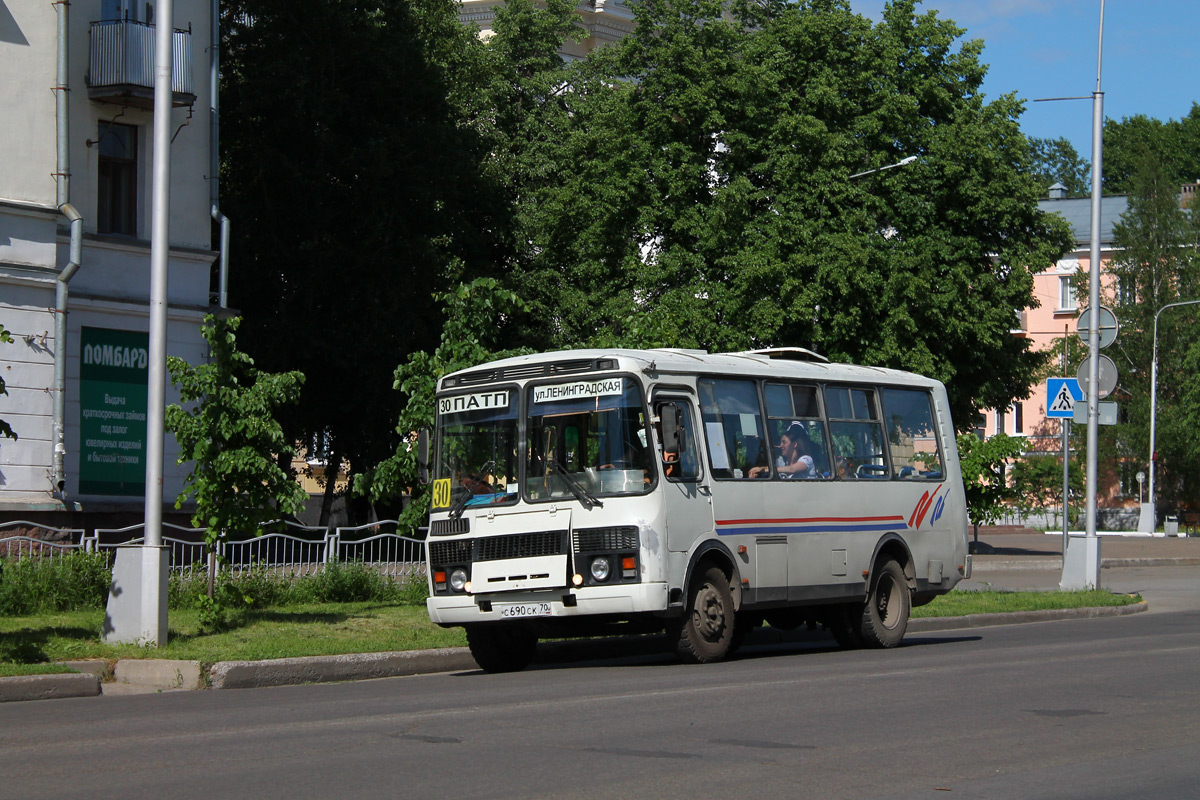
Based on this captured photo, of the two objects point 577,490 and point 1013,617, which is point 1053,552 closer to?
point 1013,617

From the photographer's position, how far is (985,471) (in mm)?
28859

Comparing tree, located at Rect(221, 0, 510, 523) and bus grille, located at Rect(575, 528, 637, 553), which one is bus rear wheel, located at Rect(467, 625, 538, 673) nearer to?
bus grille, located at Rect(575, 528, 637, 553)

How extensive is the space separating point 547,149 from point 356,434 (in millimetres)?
10026

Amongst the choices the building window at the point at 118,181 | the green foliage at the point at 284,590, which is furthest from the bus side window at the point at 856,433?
the building window at the point at 118,181

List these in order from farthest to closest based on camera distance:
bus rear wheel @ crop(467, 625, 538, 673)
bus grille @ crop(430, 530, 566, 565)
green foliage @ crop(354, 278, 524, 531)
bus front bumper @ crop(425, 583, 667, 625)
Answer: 1. green foliage @ crop(354, 278, 524, 531)
2. bus rear wheel @ crop(467, 625, 538, 673)
3. bus grille @ crop(430, 530, 566, 565)
4. bus front bumper @ crop(425, 583, 667, 625)

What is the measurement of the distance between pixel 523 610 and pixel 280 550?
18.9ft

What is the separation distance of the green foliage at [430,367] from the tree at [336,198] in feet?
41.2

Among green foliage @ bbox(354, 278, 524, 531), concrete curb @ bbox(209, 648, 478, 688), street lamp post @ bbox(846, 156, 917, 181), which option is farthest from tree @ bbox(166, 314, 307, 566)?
street lamp post @ bbox(846, 156, 917, 181)

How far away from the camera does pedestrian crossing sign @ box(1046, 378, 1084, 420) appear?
81.3ft

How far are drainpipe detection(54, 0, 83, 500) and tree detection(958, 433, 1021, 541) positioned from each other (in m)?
16.1

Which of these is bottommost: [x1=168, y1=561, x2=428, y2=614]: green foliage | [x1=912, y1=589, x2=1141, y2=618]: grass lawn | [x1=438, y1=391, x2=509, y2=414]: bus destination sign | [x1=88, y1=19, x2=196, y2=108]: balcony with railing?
[x1=912, y1=589, x2=1141, y2=618]: grass lawn

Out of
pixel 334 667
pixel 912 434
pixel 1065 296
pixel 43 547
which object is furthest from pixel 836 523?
pixel 1065 296

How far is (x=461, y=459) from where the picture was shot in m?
14.8

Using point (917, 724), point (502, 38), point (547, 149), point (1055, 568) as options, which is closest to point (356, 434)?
point (547, 149)
